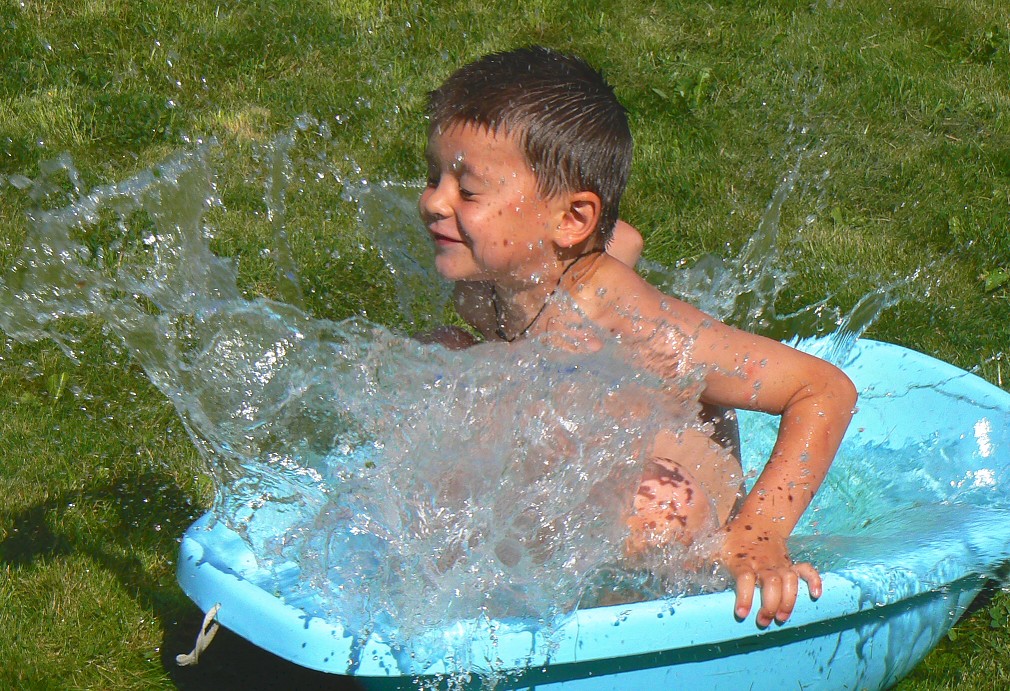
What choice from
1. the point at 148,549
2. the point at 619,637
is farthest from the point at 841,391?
the point at 148,549

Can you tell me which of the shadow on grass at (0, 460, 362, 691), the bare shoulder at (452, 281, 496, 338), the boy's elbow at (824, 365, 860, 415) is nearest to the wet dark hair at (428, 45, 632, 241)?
the bare shoulder at (452, 281, 496, 338)

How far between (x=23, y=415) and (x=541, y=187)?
178cm

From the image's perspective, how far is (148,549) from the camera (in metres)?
3.01

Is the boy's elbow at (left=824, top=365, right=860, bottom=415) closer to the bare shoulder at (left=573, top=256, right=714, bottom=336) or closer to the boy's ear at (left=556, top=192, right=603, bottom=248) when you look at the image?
the bare shoulder at (left=573, top=256, right=714, bottom=336)

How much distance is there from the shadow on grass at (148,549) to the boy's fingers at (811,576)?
3.47 ft

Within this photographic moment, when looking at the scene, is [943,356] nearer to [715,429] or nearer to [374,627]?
[715,429]

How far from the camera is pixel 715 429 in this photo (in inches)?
111

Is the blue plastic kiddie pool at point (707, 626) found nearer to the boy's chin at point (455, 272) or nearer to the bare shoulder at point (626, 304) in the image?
the bare shoulder at point (626, 304)

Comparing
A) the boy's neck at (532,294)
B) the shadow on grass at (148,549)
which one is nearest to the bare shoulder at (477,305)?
the boy's neck at (532,294)

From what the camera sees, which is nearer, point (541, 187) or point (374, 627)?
point (374, 627)

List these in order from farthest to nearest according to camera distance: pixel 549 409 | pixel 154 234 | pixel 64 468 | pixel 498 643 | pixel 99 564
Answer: pixel 154 234 < pixel 64 468 < pixel 99 564 < pixel 549 409 < pixel 498 643

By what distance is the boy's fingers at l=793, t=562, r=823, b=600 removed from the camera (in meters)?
2.16

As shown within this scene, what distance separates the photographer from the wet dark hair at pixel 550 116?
2547 millimetres

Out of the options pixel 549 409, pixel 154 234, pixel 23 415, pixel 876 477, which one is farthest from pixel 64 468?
pixel 876 477
